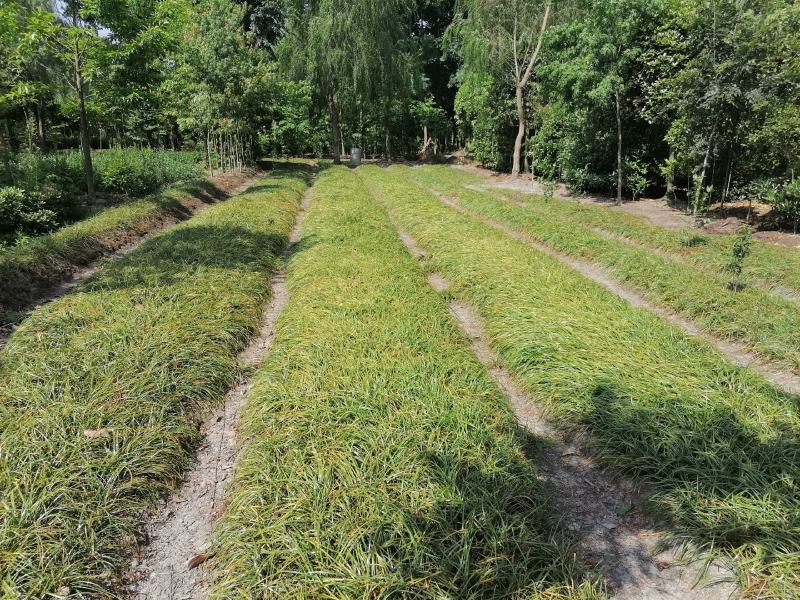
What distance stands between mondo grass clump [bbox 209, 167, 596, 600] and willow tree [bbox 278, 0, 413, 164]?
23.4 m

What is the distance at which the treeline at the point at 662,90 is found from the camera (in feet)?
30.2

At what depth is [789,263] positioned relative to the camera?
715cm

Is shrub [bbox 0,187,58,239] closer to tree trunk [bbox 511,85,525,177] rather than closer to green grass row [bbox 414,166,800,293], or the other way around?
green grass row [bbox 414,166,800,293]

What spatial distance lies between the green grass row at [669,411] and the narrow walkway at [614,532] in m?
0.13

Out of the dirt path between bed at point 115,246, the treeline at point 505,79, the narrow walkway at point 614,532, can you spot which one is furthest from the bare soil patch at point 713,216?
the dirt path between bed at point 115,246

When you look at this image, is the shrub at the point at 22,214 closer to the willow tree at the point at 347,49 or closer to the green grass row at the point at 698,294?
the green grass row at the point at 698,294

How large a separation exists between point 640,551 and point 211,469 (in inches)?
109

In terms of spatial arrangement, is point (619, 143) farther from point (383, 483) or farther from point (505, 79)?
point (383, 483)

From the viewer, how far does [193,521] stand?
275cm

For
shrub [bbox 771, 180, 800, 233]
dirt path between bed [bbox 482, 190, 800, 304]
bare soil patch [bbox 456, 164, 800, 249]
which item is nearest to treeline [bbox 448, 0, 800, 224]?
shrub [bbox 771, 180, 800, 233]

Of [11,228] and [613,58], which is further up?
[613,58]

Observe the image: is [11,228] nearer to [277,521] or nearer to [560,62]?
[277,521]

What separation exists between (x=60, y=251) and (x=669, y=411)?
8572 mm

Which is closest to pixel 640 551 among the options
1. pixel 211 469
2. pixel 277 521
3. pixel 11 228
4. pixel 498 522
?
pixel 498 522
